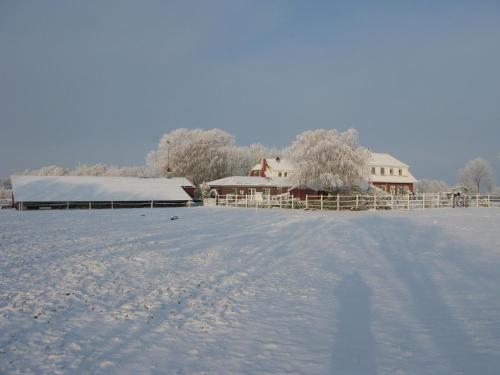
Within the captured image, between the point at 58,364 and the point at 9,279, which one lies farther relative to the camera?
the point at 9,279

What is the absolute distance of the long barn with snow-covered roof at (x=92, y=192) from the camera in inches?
1575

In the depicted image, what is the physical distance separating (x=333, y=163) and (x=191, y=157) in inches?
1573

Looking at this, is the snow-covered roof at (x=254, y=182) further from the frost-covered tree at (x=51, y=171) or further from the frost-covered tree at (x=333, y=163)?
the frost-covered tree at (x=51, y=171)

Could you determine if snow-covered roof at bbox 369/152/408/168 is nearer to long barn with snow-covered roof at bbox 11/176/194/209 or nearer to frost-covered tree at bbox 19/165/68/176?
long barn with snow-covered roof at bbox 11/176/194/209

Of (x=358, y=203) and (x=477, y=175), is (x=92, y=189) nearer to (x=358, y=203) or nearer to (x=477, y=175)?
(x=358, y=203)

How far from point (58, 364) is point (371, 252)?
37.8ft

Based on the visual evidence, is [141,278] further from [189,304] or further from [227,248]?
[227,248]

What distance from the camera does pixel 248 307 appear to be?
8664 millimetres

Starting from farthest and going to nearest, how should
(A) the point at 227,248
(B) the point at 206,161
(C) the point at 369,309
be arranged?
(B) the point at 206,161
(A) the point at 227,248
(C) the point at 369,309

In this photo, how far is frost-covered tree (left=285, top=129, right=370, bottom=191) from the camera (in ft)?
136

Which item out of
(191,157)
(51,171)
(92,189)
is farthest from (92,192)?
(51,171)

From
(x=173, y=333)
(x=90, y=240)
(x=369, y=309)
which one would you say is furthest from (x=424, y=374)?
(x=90, y=240)

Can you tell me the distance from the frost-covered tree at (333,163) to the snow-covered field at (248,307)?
83.0 feet

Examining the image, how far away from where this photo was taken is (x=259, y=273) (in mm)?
11594
